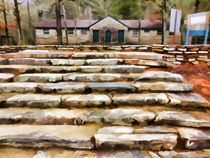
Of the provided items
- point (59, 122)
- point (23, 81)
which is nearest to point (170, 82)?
point (59, 122)

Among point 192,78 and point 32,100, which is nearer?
point 32,100

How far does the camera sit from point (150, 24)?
22.5 metres

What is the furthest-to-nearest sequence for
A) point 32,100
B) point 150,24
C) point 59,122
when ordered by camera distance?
point 150,24
point 32,100
point 59,122

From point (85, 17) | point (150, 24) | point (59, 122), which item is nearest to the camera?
point (59, 122)

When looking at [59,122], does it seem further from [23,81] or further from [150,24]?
[150,24]

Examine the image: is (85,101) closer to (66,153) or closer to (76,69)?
(66,153)

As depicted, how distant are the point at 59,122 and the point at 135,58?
82.2 inches

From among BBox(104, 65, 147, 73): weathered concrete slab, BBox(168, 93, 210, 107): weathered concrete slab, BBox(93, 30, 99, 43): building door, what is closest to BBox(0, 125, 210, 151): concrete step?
BBox(168, 93, 210, 107): weathered concrete slab

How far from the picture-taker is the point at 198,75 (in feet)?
9.09

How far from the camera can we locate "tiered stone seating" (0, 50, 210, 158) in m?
1.25

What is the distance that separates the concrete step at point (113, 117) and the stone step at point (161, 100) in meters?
0.14

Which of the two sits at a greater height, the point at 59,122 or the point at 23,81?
the point at 23,81

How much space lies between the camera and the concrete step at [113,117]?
1.44 meters

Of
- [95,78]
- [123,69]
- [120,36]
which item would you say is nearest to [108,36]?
[120,36]
